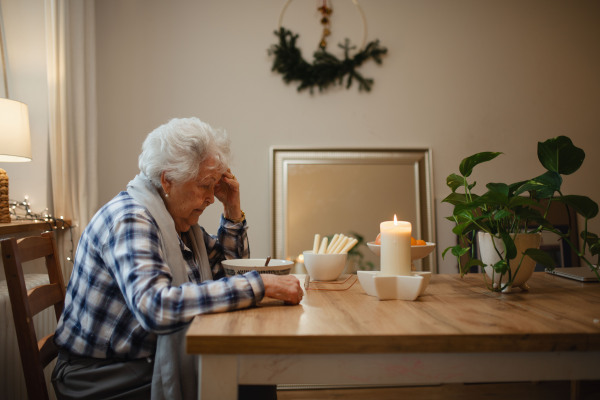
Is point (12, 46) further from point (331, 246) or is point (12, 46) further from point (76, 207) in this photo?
point (331, 246)

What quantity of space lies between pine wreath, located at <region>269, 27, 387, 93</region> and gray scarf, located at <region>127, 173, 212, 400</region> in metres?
1.65

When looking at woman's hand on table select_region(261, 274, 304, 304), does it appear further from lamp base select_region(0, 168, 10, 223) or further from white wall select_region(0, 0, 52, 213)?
white wall select_region(0, 0, 52, 213)

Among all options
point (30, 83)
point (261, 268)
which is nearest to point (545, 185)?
point (261, 268)

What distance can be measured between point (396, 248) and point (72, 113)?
204 cm

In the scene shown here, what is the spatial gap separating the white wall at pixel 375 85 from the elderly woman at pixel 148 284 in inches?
55.9

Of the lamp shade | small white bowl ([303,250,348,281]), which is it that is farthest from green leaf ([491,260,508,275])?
the lamp shade

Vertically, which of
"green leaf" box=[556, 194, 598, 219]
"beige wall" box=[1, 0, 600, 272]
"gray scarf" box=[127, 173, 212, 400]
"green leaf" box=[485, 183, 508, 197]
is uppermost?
"beige wall" box=[1, 0, 600, 272]

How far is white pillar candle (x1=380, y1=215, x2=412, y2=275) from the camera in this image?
113cm

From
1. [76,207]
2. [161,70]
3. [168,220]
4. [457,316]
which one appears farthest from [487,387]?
[161,70]

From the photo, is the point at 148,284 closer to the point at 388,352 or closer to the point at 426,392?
the point at 388,352

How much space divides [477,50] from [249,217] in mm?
1741

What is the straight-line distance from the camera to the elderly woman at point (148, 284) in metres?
1.00

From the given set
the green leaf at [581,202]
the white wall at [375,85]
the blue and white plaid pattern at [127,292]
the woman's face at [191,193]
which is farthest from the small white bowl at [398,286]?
the white wall at [375,85]

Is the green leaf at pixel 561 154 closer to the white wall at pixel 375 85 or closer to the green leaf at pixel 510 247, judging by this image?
the green leaf at pixel 510 247
